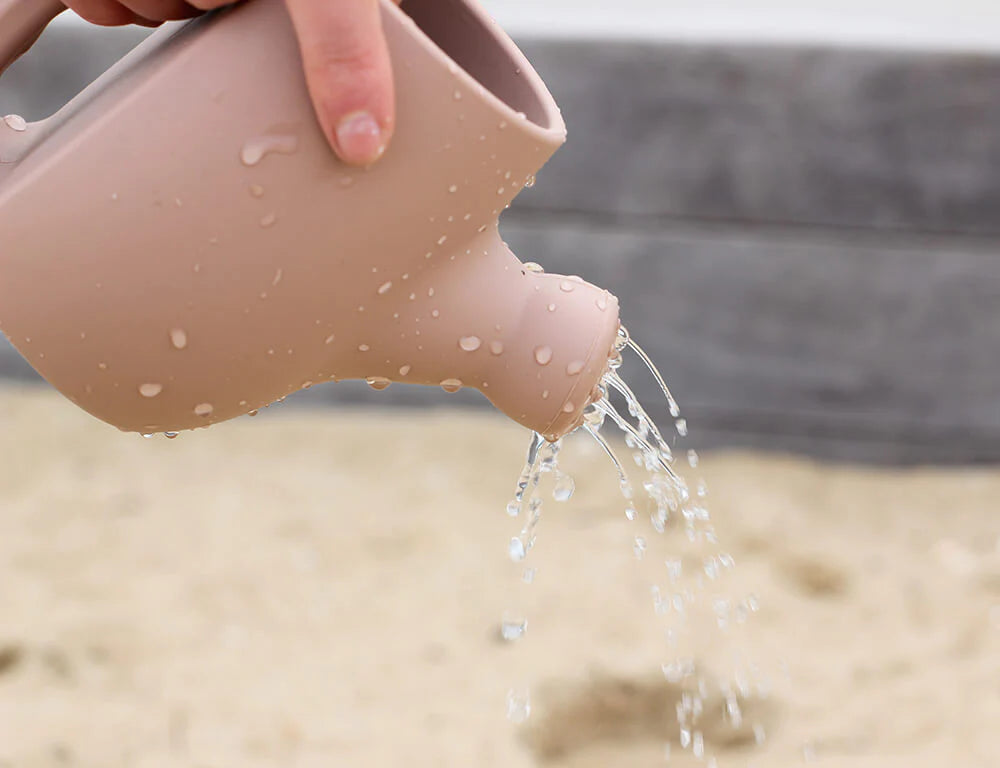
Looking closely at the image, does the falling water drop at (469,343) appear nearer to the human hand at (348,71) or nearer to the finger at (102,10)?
the human hand at (348,71)

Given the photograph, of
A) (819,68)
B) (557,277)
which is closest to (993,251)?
(819,68)

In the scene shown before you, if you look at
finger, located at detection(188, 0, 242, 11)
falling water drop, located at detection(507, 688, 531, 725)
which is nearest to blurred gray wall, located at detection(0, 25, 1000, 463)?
falling water drop, located at detection(507, 688, 531, 725)

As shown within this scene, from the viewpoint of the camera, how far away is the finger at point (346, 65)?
18.6 inches

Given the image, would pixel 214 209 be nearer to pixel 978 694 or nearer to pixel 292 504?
pixel 978 694

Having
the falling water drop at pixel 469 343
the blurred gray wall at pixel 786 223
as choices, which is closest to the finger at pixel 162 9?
the falling water drop at pixel 469 343

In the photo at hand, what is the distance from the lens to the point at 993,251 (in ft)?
5.87

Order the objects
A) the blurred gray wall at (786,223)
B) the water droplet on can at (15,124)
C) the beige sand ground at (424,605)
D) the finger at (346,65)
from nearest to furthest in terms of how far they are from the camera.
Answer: the finger at (346,65) < the water droplet on can at (15,124) < the beige sand ground at (424,605) < the blurred gray wall at (786,223)

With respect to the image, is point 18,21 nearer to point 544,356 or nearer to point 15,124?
point 15,124

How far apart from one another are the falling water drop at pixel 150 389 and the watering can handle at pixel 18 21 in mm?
188

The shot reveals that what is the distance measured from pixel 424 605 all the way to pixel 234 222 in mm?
1076

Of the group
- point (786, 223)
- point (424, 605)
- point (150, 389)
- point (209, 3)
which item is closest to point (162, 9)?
point (209, 3)

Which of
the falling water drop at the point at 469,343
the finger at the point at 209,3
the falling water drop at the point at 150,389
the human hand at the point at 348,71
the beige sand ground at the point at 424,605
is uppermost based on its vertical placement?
the finger at the point at 209,3

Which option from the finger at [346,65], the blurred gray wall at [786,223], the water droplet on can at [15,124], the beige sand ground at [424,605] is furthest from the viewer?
the blurred gray wall at [786,223]

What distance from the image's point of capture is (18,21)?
0.57 meters
